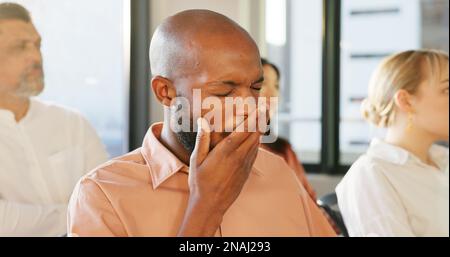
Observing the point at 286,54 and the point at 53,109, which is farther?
the point at 286,54

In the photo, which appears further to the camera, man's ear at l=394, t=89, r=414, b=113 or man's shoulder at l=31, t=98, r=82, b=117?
man's ear at l=394, t=89, r=414, b=113

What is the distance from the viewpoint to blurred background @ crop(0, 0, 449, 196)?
0.68 metres

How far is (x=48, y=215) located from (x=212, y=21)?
35cm

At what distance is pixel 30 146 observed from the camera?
2.36ft

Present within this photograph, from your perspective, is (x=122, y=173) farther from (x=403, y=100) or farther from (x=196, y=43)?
(x=403, y=100)

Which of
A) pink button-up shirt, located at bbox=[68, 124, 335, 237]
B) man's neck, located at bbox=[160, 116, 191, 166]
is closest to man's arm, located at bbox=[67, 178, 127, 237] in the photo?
pink button-up shirt, located at bbox=[68, 124, 335, 237]

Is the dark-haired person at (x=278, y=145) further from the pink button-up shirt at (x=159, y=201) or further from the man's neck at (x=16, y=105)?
the man's neck at (x=16, y=105)

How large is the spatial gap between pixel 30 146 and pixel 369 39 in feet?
2.35

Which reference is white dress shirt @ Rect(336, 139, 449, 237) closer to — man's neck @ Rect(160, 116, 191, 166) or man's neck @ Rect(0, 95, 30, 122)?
man's neck @ Rect(160, 116, 191, 166)

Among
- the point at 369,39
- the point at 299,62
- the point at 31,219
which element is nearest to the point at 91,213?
the point at 31,219

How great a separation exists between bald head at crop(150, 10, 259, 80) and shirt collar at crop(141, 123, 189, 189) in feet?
0.30
